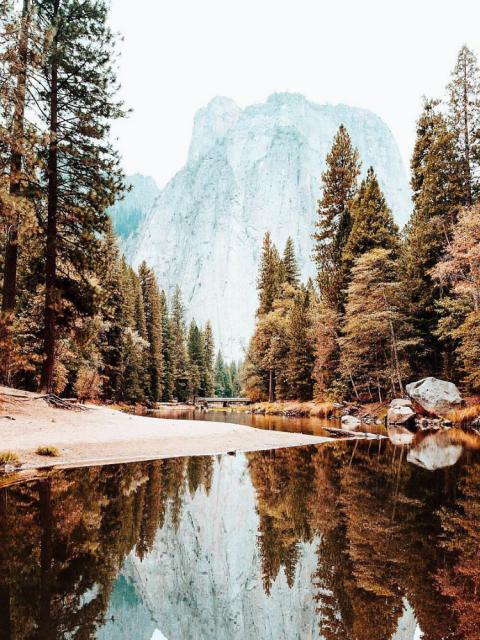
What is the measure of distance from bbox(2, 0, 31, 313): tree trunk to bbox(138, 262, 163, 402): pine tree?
3872 cm

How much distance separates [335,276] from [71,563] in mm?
33990

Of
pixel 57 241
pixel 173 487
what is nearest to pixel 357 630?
pixel 173 487

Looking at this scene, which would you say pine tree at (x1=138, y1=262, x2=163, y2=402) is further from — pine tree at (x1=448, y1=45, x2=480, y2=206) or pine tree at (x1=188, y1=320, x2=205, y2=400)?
pine tree at (x1=448, y1=45, x2=480, y2=206)

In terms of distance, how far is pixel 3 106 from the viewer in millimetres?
13180

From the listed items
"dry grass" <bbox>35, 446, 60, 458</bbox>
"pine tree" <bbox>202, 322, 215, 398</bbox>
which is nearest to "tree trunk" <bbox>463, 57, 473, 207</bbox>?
"dry grass" <bbox>35, 446, 60, 458</bbox>

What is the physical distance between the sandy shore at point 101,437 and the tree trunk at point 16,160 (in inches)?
127

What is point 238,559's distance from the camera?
399 centimetres

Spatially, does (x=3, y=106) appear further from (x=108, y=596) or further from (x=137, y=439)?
(x=108, y=596)

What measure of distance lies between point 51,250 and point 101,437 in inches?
276

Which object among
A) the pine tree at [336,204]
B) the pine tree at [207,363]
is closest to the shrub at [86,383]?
the pine tree at [336,204]

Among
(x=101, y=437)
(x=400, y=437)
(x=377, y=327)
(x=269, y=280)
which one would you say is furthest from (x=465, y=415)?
(x=269, y=280)

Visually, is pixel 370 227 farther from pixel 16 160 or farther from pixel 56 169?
pixel 16 160

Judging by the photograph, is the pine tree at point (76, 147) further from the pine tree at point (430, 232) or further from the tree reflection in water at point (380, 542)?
the pine tree at point (430, 232)

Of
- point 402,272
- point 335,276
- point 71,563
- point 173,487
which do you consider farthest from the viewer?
point 335,276
